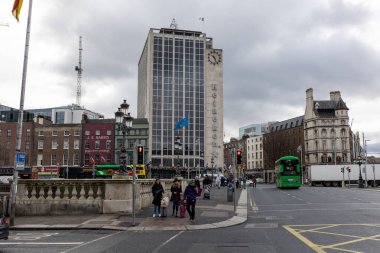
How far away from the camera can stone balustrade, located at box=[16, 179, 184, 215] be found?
18.0 meters

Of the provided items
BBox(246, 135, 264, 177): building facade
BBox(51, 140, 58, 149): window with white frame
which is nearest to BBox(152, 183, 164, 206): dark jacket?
BBox(51, 140, 58, 149): window with white frame

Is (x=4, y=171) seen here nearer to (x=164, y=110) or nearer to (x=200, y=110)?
(x=164, y=110)

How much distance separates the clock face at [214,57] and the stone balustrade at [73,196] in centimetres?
9411

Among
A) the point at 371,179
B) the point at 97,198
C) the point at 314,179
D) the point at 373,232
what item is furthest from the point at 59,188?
the point at 371,179

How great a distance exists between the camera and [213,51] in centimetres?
11044

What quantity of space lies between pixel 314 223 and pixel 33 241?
10398mm

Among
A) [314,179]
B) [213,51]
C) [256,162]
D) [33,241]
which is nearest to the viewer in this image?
[33,241]

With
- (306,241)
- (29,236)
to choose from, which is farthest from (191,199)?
(29,236)

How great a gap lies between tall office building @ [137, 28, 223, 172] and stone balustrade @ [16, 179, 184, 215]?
81.3 m

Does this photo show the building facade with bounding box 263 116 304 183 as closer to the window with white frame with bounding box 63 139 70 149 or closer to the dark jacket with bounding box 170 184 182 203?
the window with white frame with bounding box 63 139 70 149

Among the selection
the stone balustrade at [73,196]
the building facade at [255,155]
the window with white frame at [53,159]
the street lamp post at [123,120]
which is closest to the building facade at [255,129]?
the building facade at [255,155]

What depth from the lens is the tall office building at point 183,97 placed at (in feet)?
336

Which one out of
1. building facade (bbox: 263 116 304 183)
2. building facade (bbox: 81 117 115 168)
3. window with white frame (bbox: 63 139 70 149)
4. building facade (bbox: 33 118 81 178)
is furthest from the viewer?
building facade (bbox: 263 116 304 183)

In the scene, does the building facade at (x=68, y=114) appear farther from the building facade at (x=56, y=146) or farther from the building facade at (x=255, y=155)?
the building facade at (x=255, y=155)
